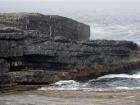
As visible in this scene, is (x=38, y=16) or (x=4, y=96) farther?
(x=38, y=16)

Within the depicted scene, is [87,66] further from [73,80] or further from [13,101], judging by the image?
[13,101]

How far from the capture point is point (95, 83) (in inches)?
1976

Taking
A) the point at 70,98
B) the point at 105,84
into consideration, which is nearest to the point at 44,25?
the point at 105,84

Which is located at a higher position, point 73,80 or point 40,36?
point 40,36

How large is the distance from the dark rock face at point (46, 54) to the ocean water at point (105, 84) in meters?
1.43

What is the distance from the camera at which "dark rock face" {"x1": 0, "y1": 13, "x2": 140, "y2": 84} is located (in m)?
48.6

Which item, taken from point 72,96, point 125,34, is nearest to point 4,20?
point 72,96

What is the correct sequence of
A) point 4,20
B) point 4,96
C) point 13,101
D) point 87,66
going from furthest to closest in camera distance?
point 4,20 < point 87,66 < point 4,96 < point 13,101

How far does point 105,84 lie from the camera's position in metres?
50.0

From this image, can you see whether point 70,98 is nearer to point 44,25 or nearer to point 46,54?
point 46,54

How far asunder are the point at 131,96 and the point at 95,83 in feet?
31.7

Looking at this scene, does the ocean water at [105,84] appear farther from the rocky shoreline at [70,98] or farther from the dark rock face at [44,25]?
the dark rock face at [44,25]

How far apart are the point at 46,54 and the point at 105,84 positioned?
690 centimetres

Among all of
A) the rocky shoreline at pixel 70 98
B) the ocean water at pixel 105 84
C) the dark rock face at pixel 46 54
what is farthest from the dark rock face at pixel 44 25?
the rocky shoreline at pixel 70 98
